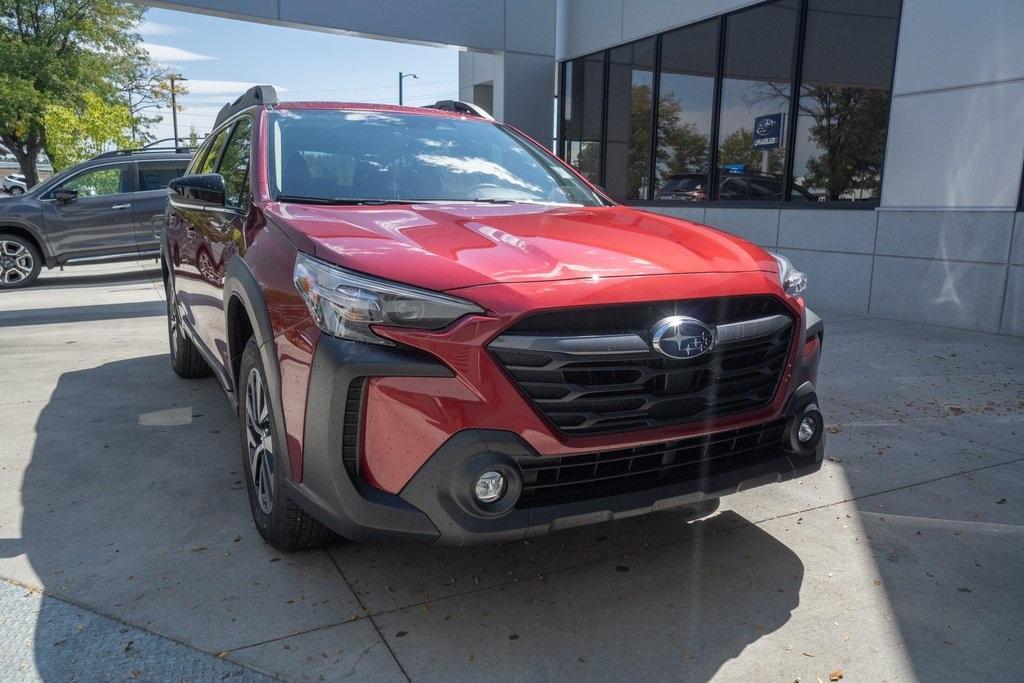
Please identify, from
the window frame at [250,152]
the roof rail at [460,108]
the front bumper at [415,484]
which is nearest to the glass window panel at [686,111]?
the roof rail at [460,108]

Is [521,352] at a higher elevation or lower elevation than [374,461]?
higher

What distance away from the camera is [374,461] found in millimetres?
2260

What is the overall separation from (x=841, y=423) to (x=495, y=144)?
266 centimetres

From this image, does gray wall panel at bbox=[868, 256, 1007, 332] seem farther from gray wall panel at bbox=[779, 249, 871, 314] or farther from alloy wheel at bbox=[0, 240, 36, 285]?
alloy wheel at bbox=[0, 240, 36, 285]

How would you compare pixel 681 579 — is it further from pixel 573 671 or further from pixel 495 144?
pixel 495 144

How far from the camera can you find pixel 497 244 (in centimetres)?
258

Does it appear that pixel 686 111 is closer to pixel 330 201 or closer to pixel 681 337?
pixel 330 201

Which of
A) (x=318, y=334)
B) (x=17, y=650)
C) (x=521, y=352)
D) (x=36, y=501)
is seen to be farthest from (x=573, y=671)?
(x=36, y=501)

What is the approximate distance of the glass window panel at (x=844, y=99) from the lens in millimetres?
8523

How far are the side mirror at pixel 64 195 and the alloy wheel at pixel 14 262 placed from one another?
0.85 m

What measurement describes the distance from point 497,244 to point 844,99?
793cm

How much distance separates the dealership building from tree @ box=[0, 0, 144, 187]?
633 inches

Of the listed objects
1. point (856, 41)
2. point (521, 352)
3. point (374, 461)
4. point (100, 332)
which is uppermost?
point (856, 41)

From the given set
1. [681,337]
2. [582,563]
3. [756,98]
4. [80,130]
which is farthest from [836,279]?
[80,130]
